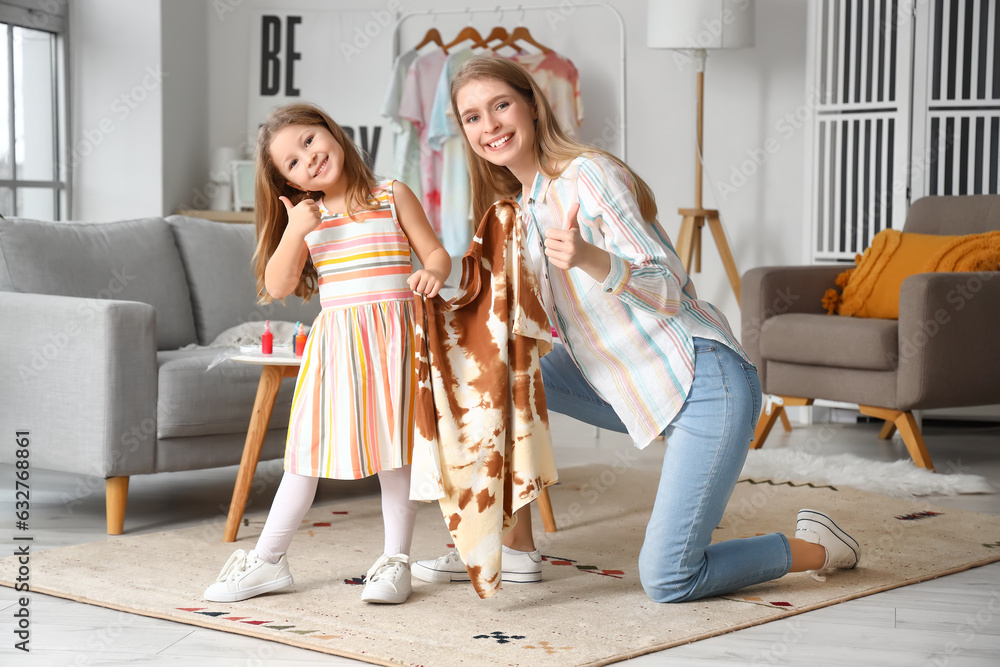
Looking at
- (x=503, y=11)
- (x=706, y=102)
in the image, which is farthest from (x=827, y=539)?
(x=503, y=11)

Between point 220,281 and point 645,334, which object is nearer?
point 645,334

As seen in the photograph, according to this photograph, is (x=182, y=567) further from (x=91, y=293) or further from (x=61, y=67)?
(x=61, y=67)

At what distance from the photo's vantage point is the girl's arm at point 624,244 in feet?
5.62

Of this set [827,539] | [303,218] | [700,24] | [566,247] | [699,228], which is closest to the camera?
[566,247]

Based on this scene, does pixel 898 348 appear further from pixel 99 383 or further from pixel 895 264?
pixel 99 383

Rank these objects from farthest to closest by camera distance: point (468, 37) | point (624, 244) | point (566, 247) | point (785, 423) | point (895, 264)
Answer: point (468, 37) → point (785, 423) → point (895, 264) → point (624, 244) → point (566, 247)

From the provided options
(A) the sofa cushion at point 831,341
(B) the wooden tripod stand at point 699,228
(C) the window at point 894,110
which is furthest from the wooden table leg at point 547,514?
(C) the window at point 894,110

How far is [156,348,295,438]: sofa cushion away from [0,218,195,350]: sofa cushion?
387 millimetres

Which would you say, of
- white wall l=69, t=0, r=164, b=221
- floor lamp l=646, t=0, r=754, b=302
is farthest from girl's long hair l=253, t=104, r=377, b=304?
white wall l=69, t=0, r=164, b=221

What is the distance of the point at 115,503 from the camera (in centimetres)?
251

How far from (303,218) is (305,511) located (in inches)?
21.1

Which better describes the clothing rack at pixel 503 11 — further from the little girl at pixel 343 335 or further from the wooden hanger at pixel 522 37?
the little girl at pixel 343 335

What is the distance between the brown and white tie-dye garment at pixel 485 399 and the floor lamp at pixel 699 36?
2510mm

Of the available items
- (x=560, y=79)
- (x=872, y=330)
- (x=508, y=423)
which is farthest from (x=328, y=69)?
(x=508, y=423)
